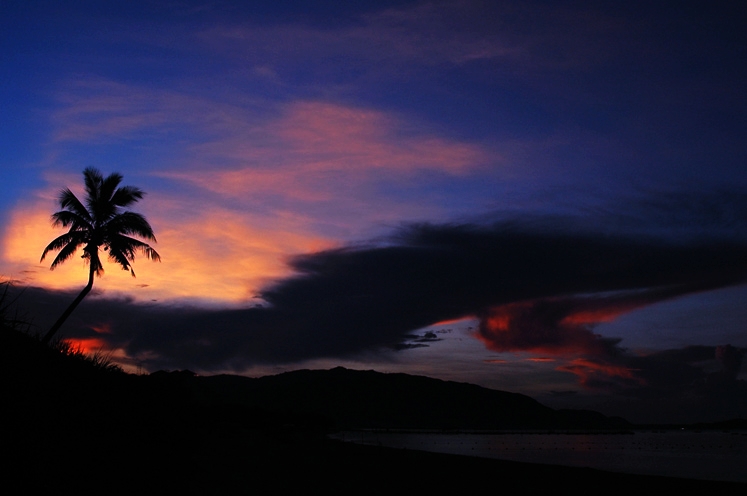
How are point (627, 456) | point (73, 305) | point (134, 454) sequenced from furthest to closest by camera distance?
point (627, 456) → point (73, 305) → point (134, 454)

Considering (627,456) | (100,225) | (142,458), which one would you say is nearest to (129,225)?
(100,225)

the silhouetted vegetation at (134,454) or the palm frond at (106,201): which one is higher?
the palm frond at (106,201)

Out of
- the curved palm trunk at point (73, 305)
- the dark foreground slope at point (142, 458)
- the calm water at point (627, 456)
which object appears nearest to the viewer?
the dark foreground slope at point (142, 458)

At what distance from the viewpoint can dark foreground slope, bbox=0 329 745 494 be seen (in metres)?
8.16

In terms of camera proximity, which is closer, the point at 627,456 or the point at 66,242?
the point at 66,242

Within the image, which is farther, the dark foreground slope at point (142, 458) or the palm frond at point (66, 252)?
the palm frond at point (66, 252)

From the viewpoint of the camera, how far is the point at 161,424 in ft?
52.0

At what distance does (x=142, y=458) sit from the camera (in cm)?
1378

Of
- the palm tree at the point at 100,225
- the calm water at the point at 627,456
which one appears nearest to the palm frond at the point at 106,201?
the palm tree at the point at 100,225

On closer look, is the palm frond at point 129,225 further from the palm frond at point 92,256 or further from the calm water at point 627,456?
the calm water at point 627,456

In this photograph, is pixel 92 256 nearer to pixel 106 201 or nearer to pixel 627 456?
pixel 106 201

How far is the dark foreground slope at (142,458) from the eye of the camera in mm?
8156

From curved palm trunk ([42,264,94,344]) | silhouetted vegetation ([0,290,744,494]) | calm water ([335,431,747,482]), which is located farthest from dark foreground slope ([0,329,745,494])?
calm water ([335,431,747,482])

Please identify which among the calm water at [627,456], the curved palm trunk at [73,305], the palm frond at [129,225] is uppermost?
the palm frond at [129,225]
